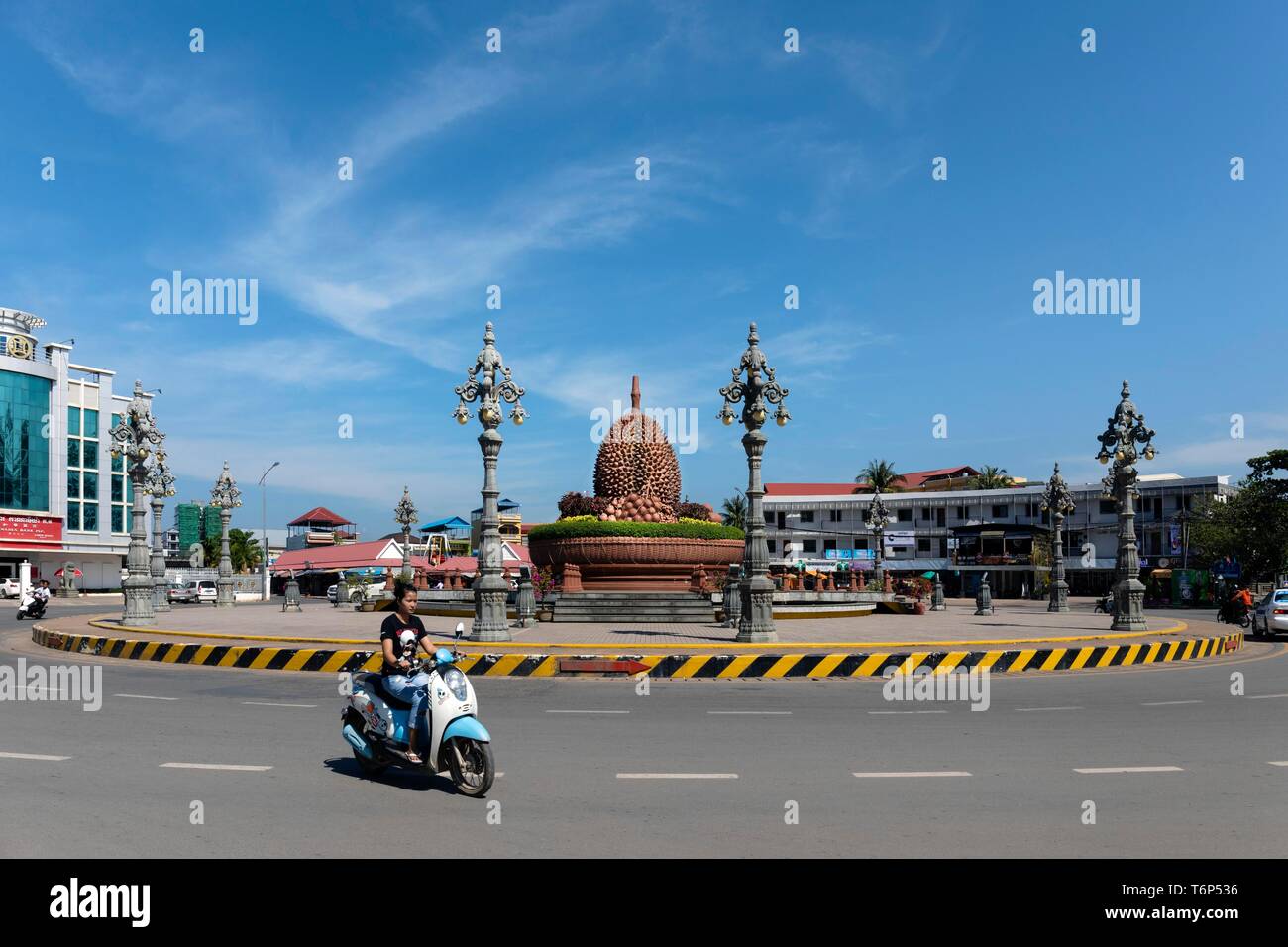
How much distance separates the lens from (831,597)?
102ft

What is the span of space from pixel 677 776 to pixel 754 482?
38.8 ft

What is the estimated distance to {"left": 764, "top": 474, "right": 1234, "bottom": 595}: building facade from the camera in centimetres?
6569

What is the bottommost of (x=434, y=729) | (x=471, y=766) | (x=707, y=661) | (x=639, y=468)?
(x=707, y=661)

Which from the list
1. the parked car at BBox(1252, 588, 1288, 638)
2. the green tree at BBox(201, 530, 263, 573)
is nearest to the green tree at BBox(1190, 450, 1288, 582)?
the parked car at BBox(1252, 588, 1288, 638)

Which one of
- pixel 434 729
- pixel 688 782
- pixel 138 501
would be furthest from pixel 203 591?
pixel 688 782

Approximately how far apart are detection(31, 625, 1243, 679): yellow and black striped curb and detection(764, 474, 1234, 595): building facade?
47628 mm

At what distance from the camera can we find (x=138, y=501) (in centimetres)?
2539

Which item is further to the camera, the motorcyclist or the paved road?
the motorcyclist

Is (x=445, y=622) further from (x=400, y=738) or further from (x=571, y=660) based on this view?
(x=400, y=738)

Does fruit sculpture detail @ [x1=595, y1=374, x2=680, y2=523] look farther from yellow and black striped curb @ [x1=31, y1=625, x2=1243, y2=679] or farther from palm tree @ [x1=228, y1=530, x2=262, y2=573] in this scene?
Answer: palm tree @ [x1=228, y1=530, x2=262, y2=573]

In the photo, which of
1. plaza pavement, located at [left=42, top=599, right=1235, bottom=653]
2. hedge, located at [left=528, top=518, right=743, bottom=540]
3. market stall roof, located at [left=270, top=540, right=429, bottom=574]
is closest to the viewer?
plaza pavement, located at [left=42, top=599, right=1235, bottom=653]

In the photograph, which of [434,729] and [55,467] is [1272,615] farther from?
[55,467]

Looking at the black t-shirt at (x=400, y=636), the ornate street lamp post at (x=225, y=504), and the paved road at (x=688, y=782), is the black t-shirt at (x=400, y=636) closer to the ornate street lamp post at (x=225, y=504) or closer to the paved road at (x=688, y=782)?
the paved road at (x=688, y=782)

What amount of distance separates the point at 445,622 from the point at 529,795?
1898 cm
